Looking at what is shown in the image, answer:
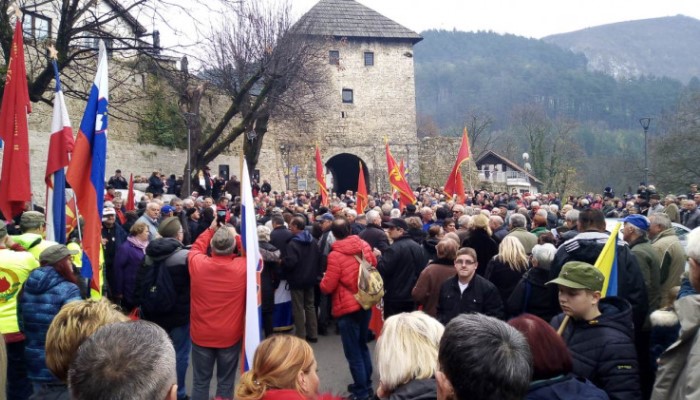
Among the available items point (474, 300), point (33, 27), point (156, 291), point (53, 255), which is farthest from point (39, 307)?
point (33, 27)

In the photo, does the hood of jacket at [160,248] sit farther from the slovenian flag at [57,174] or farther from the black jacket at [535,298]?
the black jacket at [535,298]

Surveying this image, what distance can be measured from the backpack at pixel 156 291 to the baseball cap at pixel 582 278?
3510 millimetres

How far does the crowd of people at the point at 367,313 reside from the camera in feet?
6.95

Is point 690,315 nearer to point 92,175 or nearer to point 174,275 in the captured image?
point 174,275

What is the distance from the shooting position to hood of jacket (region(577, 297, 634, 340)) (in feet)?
10.8

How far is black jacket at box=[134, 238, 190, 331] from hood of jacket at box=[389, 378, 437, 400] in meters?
3.23

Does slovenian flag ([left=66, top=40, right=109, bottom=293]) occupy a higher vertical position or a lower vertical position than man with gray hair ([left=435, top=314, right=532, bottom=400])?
higher

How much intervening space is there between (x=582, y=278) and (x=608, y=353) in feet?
1.49

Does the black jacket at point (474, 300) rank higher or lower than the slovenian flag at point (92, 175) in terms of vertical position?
lower

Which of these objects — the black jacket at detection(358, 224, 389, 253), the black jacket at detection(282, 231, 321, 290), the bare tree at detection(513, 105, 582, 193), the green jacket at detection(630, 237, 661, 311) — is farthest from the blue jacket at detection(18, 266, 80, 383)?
the bare tree at detection(513, 105, 582, 193)

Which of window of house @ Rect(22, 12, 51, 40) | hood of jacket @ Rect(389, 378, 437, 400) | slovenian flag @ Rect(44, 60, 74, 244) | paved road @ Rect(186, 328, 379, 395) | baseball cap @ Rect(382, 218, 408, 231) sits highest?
window of house @ Rect(22, 12, 51, 40)

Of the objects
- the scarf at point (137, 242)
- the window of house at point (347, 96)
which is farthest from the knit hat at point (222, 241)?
the window of house at point (347, 96)

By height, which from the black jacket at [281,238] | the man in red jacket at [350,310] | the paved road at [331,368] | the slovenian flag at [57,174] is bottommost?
the paved road at [331,368]

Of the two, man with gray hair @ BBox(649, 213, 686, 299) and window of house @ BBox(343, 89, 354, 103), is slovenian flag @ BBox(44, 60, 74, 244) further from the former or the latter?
window of house @ BBox(343, 89, 354, 103)
